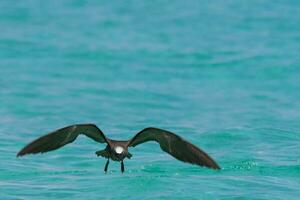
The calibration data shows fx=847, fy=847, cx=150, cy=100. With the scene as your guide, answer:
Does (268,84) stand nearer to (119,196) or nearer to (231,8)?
(231,8)

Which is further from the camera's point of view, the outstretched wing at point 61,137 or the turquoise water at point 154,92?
the turquoise water at point 154,92

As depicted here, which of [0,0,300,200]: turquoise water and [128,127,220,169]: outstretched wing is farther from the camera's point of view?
[0,0,300,200]: turquoise water

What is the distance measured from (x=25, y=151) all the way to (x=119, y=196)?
3.32 meters

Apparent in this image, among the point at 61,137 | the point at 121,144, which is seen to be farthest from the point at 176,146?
the point at 61,137

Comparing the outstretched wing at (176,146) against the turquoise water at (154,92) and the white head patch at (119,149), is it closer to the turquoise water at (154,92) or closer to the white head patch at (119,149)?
the white head patch at (119,149)

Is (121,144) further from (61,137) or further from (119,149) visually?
(61,137)

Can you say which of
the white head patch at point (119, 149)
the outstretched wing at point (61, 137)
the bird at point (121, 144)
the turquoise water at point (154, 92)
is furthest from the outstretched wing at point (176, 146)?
the turquoise water at point (154, 92)

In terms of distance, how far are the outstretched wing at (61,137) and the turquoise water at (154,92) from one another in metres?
2.53

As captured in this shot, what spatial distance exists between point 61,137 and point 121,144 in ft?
1.83

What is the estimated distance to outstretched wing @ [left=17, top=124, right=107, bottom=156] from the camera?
24.3 ft

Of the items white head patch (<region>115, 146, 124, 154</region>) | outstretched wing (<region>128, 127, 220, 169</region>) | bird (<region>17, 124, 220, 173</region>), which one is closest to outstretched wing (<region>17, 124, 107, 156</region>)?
bird (<region>17, 124, 220, 173</region>)

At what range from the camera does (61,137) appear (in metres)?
7.69

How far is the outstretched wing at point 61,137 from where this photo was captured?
24.3 ft

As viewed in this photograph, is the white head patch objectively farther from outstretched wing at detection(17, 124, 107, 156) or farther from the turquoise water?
the turquoise water
